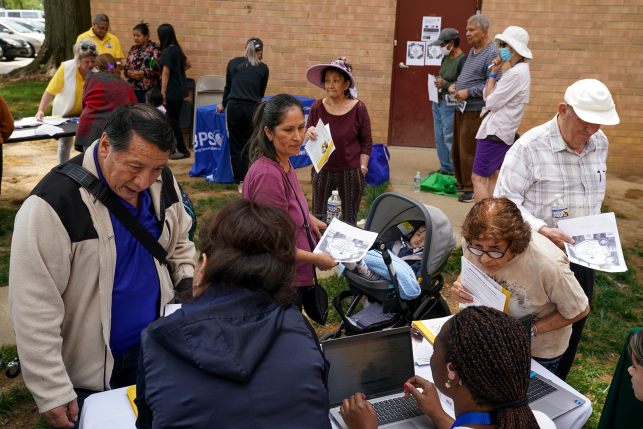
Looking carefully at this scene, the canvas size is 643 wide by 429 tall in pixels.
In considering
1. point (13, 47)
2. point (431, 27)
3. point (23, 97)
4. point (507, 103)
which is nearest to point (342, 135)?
point (507, 103)

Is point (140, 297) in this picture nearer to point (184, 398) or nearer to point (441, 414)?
point (184, 398)

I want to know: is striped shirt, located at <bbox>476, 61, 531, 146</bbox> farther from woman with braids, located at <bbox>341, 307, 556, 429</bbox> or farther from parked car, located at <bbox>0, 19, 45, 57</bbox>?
parked car, located at <bbox>0, 19, 45, 57</bbox>

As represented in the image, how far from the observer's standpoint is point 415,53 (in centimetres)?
918

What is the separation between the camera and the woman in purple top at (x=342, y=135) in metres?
4.99

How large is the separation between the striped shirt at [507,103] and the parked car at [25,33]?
23926mm

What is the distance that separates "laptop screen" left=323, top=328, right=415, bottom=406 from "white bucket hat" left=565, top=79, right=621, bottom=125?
172 centimetres

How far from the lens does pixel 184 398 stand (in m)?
1.40

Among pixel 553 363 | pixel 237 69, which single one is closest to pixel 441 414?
pixel 553 363

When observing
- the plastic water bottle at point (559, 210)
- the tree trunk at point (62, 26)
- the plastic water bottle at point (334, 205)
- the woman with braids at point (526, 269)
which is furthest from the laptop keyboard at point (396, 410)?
the tree trunk at point (62, 26)

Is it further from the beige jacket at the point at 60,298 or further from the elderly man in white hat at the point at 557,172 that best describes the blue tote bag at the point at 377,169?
the beige jacket at the point at 60,298

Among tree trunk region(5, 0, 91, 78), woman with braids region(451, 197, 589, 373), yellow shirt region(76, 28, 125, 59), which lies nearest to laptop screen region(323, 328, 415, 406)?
woman with braids region(451, 197, 589, 373)

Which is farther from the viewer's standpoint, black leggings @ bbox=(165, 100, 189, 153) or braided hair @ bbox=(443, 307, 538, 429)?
black leggings @ bbox=(165, 100, 189, 153)

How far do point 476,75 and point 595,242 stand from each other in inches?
173

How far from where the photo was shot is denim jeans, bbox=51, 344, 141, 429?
2.30m
